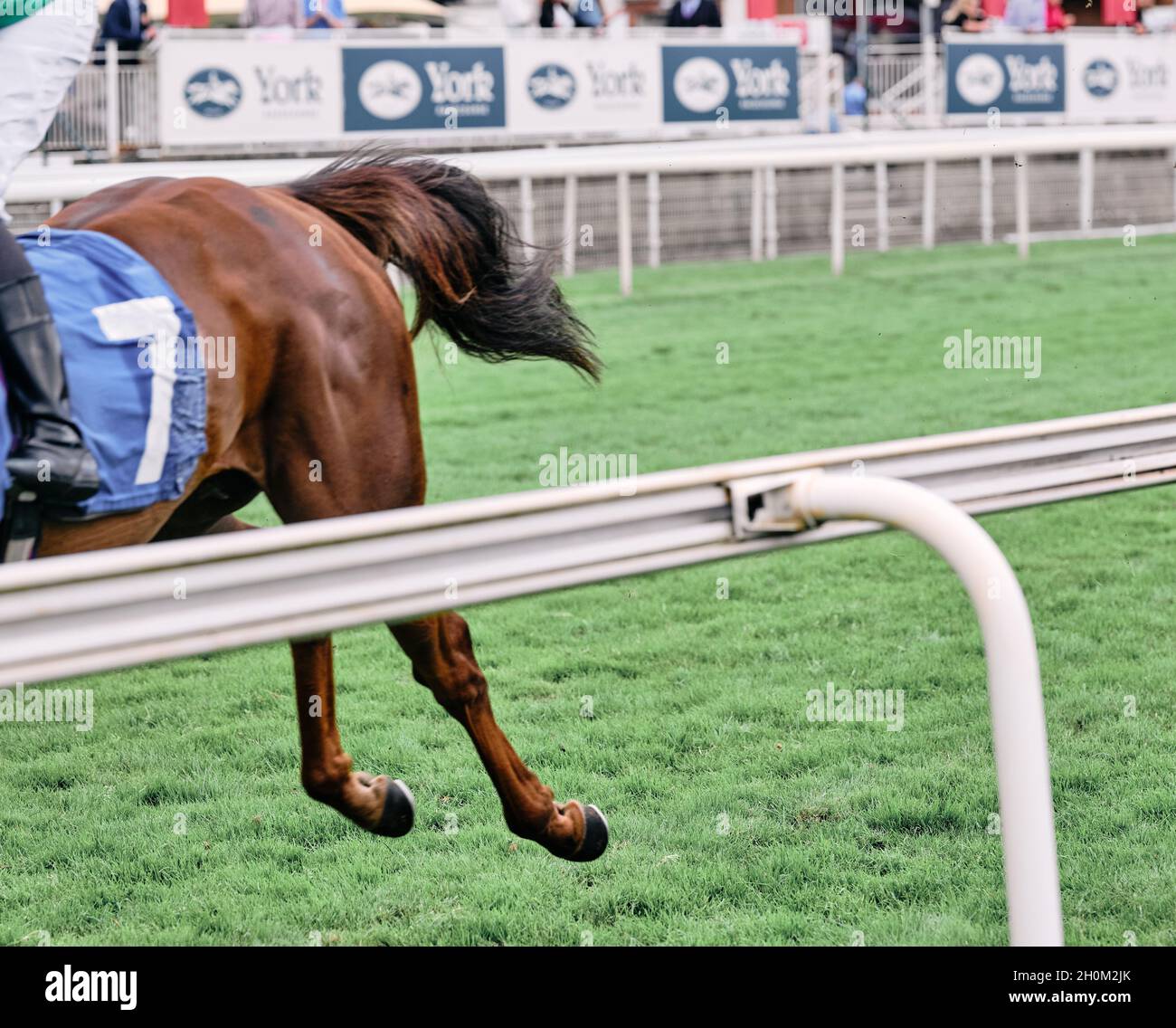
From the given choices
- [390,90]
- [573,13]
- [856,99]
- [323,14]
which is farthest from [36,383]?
[856,99]

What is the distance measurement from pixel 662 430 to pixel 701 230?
7558 millimetres

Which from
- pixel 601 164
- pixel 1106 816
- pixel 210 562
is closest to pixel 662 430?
pixel 601 164

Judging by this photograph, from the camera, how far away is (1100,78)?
16453 millimetres

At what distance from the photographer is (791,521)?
1.94m

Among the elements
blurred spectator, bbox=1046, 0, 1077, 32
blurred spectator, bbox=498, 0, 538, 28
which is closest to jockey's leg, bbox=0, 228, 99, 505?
blurred spectator, bbox=498, 0, 538, 28

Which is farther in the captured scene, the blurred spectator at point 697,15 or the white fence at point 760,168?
the blurred spectator at point 697,15

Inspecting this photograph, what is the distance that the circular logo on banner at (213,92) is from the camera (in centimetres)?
1261

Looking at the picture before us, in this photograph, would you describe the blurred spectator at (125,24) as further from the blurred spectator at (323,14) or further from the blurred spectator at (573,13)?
the blurred spectator at (573,13)

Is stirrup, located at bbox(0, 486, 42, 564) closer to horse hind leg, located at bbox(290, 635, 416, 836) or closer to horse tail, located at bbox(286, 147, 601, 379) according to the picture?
horse hind leg, located at bbox(290, 635, 416, 836)

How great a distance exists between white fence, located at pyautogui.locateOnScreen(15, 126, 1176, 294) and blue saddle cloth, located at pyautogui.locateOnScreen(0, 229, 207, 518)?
4.31 feet

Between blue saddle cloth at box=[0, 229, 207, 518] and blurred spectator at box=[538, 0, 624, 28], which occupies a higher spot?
blurred spectator at box=[538, 0, 624, 28]

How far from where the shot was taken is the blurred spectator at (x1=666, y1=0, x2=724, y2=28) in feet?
50.1

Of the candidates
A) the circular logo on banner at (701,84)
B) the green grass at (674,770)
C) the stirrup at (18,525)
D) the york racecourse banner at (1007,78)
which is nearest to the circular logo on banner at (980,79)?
the york racecourse banner at (1007,78)

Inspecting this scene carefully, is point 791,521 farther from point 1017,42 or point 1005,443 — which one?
point 1017,42
